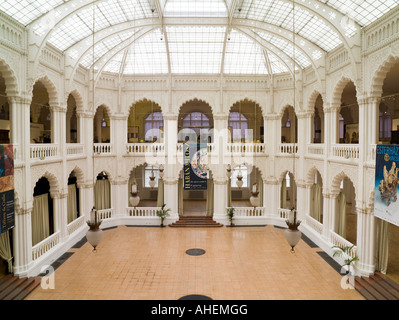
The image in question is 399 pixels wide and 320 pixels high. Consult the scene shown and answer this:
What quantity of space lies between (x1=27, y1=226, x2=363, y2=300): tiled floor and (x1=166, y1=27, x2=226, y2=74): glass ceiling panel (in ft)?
38.0

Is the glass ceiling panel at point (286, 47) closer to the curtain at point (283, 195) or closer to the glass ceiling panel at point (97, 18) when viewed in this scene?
the glass ceiling panel at point (97, 18)

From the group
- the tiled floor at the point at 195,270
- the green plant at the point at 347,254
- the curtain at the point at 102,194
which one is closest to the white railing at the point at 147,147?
the curtain at the point at 102,194

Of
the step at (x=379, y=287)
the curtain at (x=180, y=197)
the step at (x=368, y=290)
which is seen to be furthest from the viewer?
the curtain at (x=180, y=197)

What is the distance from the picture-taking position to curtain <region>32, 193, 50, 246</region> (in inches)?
614

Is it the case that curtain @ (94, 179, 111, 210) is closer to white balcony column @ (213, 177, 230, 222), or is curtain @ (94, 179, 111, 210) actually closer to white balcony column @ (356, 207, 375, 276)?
white balcony column @ (213, 177, 230, 222)

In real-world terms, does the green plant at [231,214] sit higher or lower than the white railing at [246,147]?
lower

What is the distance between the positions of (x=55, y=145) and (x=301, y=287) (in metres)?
13.7

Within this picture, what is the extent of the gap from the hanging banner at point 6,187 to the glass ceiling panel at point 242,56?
1396cm

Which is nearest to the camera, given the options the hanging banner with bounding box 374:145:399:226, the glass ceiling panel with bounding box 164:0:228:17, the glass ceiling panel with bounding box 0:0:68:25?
the hanging banner with bounding box 374:145:399:226

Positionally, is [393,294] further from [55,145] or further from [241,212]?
[55,145]

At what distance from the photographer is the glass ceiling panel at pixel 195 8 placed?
1644 centimetres

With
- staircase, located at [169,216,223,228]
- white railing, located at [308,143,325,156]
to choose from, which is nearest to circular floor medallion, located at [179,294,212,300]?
staircase, located at [169,216,223,228]

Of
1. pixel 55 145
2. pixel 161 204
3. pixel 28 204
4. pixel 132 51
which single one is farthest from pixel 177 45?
pixel 28 204

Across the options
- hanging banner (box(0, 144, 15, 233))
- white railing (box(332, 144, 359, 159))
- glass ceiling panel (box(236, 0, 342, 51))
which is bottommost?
hanging banner (box(0, 144, 15, 233))
